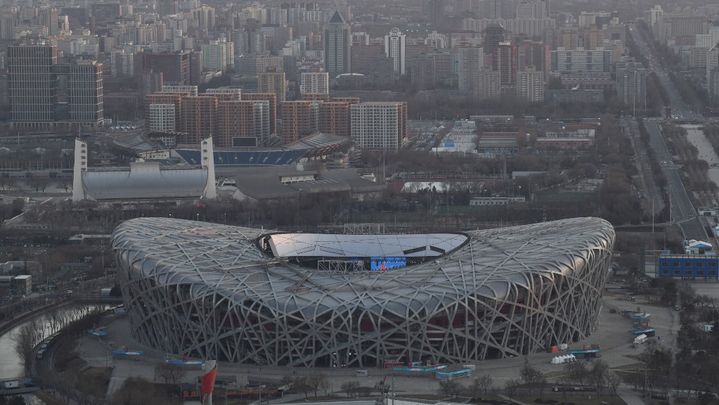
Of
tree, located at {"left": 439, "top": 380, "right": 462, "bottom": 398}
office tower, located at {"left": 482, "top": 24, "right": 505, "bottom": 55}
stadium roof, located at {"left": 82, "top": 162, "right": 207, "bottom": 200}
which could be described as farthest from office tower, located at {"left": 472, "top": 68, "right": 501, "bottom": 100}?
tree, located at {"left": 439, "top": 380, "right": 462, "bottom": 398}

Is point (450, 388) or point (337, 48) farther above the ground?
point (337, 48)

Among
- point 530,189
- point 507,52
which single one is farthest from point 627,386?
point 507,52

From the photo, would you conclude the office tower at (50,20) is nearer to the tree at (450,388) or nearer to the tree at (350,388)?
the tree at (350,388)

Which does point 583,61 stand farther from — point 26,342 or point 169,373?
point 169,373

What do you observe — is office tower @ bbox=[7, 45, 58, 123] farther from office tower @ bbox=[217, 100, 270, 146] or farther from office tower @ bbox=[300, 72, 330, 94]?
office tower @ bbox=[300, 72, 330, 94]

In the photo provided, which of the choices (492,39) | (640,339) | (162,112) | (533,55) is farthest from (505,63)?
(640,339)

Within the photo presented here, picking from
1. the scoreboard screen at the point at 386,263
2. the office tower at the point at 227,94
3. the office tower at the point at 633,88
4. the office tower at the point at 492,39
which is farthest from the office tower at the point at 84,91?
the scoreboard screen at the point at 386,263
